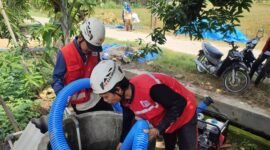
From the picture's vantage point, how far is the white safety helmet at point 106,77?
2117 millimetres

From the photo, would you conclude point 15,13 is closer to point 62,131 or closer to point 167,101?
point 62,131

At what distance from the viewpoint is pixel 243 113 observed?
4898mm

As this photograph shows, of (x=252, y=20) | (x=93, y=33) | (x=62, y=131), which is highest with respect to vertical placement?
(x=93, y=33)

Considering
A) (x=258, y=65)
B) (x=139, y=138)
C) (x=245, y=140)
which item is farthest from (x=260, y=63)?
(x=139, y=138)

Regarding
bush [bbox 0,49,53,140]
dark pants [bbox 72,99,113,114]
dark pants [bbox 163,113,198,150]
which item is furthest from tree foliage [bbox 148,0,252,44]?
bush [bbox 0,49,53,140]

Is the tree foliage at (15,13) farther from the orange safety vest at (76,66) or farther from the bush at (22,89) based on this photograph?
the orange safety vest at (76,66)

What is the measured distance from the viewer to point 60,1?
359cm

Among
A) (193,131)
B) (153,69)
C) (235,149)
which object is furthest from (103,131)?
(153,69)

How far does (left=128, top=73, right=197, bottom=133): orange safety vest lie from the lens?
7.54 ft

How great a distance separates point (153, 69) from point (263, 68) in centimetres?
231

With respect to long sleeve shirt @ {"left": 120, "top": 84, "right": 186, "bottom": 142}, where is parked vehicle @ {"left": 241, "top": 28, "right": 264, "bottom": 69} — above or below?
below

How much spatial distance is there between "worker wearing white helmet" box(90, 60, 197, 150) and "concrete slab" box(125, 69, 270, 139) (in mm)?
2552

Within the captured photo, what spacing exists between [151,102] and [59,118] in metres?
0.81

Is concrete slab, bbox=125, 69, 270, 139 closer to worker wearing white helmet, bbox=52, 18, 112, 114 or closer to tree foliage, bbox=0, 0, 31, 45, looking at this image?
worker wearing white helmet, bbox=52, 18, 112, 114
